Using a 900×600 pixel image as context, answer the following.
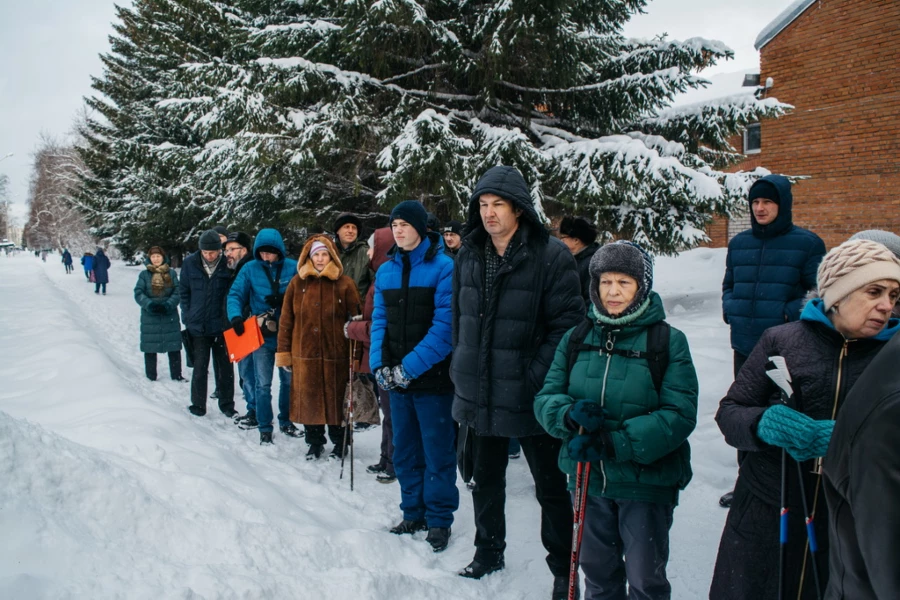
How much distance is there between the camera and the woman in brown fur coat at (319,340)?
197 inches

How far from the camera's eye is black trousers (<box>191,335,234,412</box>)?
21.6 feet

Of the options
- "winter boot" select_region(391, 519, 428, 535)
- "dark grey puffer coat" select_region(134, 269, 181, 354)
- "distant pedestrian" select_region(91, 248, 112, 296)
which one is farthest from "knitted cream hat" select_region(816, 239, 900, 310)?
"distant pedestrian" select_region(91, 248, 112, 296)

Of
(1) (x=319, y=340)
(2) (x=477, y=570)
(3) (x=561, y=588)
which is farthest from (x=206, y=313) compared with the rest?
(3) (x=561, y=588)

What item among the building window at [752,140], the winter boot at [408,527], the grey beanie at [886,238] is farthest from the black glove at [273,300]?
the building window at [752,140]

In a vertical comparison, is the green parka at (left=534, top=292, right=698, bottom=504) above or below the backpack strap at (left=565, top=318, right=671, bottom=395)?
below

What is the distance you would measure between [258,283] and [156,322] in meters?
3.29

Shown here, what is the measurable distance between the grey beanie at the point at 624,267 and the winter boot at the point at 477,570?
1.73m

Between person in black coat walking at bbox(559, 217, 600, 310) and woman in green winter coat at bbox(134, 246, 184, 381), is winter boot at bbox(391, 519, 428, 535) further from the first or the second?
woman in green winter coat at bbox(134, 246, 184, 381)

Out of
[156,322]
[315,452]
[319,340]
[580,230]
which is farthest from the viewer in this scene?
[156,322]

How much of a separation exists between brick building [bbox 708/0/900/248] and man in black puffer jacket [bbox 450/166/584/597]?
11.8 meters

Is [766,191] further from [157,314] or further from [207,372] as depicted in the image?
[157,314]

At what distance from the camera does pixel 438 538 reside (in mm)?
3678

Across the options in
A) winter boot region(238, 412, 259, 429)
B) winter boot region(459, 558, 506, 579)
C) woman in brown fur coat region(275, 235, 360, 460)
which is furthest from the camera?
winter boot region(238, 412, 259, 429)

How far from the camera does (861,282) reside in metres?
1.98
